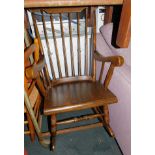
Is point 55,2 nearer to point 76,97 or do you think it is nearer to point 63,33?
point 63,33

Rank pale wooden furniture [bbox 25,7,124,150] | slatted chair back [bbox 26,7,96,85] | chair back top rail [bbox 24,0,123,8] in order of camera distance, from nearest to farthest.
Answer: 1. chair back top rail [bbox 24,0,123,8]
2. pale wooden furniture [bbox 25,7,124,150]
3. slatted chair back [bbox 26,7,96,85]

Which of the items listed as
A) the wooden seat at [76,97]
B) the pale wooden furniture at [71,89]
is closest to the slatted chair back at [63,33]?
the pale wooden furniture at [71,89]

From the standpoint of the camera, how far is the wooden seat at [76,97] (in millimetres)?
978

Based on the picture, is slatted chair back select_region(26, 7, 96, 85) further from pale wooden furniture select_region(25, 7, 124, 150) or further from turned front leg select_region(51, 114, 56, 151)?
turned front leg select_region(51, 114, 56, 151)

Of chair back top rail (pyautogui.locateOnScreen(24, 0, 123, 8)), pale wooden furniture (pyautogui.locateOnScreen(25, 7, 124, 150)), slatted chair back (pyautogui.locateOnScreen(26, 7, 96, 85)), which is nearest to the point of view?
chair back top rail (pyautogui.locateOnScreen(24, 0, 123, 8))

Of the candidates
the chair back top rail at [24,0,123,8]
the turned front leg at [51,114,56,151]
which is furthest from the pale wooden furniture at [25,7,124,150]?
the chair back top rail at [24,0,123,8]

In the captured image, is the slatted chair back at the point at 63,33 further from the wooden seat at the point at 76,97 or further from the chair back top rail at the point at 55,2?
the chair back top rail at the point at 55,2

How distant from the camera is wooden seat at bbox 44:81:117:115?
98 centimetres

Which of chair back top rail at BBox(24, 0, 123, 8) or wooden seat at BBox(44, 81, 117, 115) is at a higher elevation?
chair back top rail at BBox(24, 0, 123, 8)
